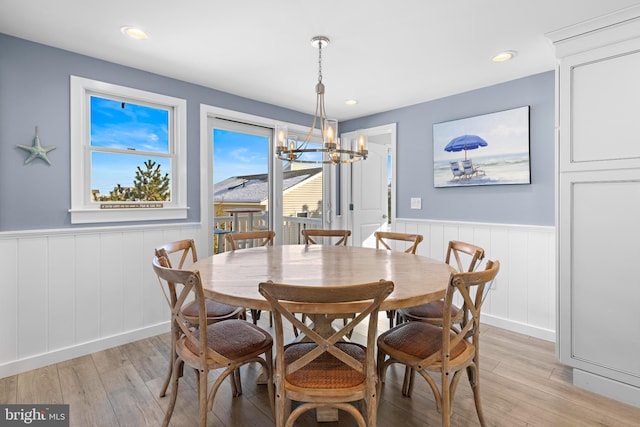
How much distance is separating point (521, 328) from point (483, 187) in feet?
4.61

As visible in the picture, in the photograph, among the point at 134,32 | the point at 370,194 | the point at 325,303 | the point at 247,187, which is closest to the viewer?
the point at 325,303

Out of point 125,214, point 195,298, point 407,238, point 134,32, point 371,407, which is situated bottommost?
point 371,407

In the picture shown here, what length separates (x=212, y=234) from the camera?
11.7ft

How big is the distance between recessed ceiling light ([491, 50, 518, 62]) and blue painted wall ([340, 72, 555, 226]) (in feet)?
1.86

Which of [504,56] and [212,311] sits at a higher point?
[504,56]

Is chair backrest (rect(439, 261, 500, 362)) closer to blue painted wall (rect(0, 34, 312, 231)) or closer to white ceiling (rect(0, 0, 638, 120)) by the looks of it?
white ceiling (rect(0, 0, 638, 120))

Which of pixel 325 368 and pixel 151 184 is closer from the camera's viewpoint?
pixel 325 368

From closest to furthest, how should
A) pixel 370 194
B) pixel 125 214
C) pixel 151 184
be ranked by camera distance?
pixel 125 214 → pixel 151 184 → pixel 370 194

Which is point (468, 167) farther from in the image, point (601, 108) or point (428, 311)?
point (428, 311)

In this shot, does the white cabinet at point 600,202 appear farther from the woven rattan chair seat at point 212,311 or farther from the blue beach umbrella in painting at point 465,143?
the woven rattan chair seat at point 212,311

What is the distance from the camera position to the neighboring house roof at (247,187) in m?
3.64

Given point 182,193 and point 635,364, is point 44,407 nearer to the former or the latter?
point 182,193

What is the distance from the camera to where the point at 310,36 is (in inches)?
92.1

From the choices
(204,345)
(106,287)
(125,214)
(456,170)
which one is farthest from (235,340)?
(456,170)
